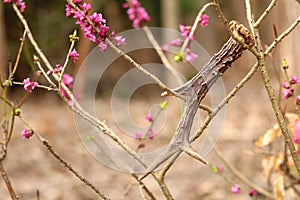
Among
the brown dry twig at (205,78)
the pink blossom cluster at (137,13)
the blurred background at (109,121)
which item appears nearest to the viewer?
the brown dry twig at (205,78)

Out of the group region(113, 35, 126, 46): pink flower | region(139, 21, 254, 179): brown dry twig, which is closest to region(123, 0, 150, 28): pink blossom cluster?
region(113, 35, 126, 46): pink flower

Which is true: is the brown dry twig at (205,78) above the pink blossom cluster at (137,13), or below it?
below

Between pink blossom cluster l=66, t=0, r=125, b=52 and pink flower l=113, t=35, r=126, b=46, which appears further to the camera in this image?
pink flower l=113, t=35, r=126, b=46

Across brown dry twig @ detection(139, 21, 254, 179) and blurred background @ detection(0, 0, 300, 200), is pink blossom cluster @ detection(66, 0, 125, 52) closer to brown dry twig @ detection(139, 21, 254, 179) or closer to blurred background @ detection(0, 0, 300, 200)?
brown dry twig @ detection(139, 21, 254, 179)

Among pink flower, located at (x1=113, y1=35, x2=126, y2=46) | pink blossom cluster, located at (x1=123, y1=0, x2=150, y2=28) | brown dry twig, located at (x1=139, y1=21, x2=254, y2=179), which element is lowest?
brown dry twig, located at (x1=139, y1=21, x2=254, y2=179)

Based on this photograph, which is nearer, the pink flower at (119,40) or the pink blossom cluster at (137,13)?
the pink flower at (119,40)

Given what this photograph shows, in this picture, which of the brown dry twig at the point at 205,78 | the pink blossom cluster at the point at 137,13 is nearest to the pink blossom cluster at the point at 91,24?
the brown dry twig at the point at 205,78

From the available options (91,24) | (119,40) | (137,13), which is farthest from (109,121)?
(91,24)

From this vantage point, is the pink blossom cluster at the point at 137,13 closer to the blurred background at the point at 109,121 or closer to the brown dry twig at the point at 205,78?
the blurred background at the point at 109,121

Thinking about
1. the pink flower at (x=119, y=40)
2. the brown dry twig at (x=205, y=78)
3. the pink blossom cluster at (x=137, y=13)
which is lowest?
the brown dry twig at (x=205, y=78)
